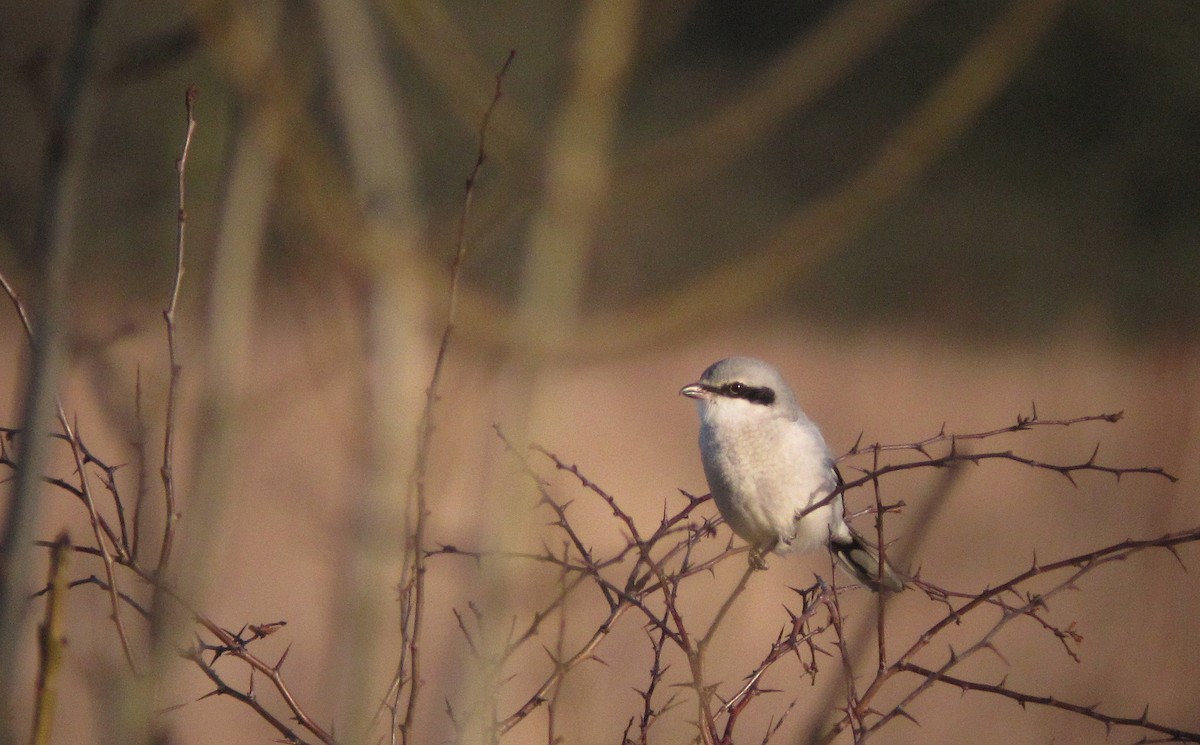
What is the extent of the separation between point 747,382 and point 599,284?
304 centimetres

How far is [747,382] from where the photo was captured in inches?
92.0

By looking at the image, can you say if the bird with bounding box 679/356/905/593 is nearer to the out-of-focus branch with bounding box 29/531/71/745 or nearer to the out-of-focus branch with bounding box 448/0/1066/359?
the out-of-focus branch with bounding box 448/0/1066/359

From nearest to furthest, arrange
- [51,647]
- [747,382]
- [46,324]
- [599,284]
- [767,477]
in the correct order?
1. [51,647]
2. [46,324]
3. [767,477]
4. [747,382]
5. [599,284]

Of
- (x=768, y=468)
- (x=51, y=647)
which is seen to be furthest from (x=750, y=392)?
(x=51, y=647)

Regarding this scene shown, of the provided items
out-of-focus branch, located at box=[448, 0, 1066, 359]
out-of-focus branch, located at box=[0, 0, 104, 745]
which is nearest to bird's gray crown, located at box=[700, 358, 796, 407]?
out-of-focus branch, located at box=[448, 0, 1066, 359]

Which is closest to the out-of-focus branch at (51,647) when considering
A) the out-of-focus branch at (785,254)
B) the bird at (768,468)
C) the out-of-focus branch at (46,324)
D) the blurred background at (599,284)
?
the out-of-focus branch at (46,324)

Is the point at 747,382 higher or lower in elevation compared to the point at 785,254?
lower

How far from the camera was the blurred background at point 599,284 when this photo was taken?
1.43m

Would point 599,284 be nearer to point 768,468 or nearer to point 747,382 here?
point 747,382

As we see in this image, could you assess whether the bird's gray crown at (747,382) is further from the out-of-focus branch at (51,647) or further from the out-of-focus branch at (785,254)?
the out-of-focus branch at (51,647)

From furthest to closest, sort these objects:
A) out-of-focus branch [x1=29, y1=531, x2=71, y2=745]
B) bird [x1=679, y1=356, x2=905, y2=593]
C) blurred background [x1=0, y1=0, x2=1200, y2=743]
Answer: bird [x1=679, y1=356, x2=905, y2=593] → blurred background [x1=0, y1=0, x2=1200, y2=743] → out-of-focus branch [x1=29, y1=531, x2=71, y2=745]

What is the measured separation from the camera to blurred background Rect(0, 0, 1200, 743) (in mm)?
1427

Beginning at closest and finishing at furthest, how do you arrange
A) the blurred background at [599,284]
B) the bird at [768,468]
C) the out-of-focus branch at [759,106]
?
the blurred background at [599,284] → the out-of-focus branch at [759,106] → the bird at [768,468]

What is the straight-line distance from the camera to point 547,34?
5.54 m
